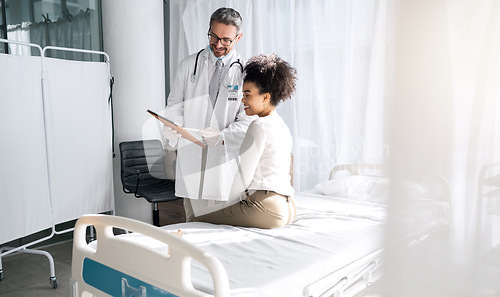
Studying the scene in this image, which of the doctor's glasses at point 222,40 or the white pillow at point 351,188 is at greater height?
the doctor's glasses at point 222,40

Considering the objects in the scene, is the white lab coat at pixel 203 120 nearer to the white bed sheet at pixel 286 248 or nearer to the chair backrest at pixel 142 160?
the white bed sheet at pixel 286 248

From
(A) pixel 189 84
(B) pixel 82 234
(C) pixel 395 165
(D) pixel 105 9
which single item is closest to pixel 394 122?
(C) pixel 395 165

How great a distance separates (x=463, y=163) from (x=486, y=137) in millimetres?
36

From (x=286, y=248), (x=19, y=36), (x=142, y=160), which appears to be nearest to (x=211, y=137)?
(x=286, y=248)

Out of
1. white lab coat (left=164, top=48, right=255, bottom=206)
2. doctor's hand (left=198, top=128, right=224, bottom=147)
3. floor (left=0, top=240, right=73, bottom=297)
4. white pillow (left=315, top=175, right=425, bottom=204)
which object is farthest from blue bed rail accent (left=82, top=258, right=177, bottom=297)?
white pillow (left=315, top=175, right=425, bottom=204)

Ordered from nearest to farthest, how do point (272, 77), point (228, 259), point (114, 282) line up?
point (114, 282), point (228, 259), point (272, 77)

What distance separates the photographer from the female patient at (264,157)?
1.99 metres

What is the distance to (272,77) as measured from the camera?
6.95 feet

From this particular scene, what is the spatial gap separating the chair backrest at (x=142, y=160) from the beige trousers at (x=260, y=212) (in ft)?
5.37

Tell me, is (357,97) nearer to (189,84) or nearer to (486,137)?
(189,84)

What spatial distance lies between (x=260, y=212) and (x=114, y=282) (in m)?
0.77

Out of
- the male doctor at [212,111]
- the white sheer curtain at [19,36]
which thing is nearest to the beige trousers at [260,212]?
the male doctor at [212,111]

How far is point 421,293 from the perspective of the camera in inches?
19.0

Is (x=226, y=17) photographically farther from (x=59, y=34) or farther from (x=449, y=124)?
(x=59, y=34)
